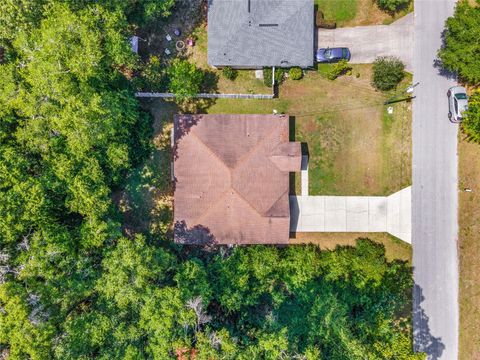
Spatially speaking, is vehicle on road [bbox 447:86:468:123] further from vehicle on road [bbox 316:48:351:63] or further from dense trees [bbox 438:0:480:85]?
vehicle on road [bbox 316:48:351:63]

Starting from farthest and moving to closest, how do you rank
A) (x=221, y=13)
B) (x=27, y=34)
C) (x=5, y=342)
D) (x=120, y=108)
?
(x=221, y=13) < (x=120, y=108) < (x=27, y=34) < (x=5, y=342)

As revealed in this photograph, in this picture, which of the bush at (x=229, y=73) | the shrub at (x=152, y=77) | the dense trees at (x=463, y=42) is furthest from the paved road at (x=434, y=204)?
the shrub at (x=152, y=77)

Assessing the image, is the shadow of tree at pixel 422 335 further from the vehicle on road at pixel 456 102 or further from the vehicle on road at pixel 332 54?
the vehicle on road at pixel 332 54

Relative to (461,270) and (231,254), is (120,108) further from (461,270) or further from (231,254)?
(461,270)

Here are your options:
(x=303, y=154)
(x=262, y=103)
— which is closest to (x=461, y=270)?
(x=303, y=154)

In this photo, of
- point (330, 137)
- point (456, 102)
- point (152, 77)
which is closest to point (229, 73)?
point (152, 77)

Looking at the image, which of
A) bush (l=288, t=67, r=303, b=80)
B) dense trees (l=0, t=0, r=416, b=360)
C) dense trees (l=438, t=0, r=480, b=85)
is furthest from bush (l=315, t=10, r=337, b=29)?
dense trees (l=0, t=0, r=416, b=360)

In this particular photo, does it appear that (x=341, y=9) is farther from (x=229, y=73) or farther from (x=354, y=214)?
(x=354, y=214)
